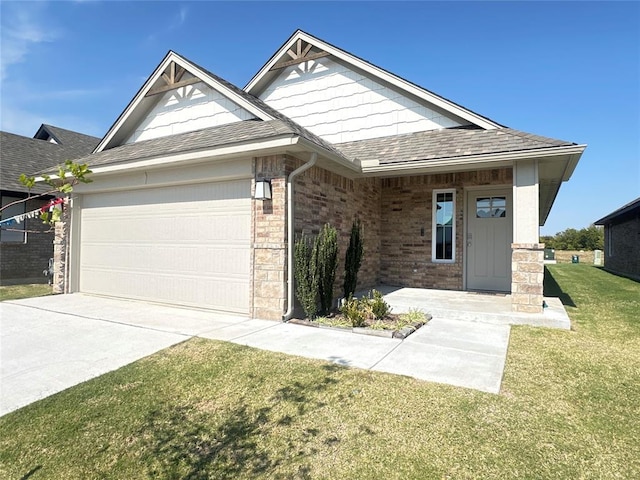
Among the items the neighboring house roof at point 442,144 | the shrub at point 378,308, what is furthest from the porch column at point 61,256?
the shrub at point 378,308

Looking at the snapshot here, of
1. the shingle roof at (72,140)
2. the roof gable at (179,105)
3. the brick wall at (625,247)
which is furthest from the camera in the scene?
the shingle roof at (72,140)

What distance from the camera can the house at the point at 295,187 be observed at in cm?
659

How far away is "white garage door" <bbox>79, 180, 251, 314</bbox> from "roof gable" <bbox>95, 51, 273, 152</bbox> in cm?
187

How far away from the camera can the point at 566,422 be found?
3.05 metres

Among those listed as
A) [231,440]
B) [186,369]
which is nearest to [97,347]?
[186,369]

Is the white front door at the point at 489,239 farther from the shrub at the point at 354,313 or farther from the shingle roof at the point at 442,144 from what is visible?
the shrub at the point at 354,313

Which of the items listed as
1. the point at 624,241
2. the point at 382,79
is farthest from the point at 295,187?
the point at 624,241

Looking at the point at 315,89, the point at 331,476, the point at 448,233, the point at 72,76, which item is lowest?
the point at 331,476

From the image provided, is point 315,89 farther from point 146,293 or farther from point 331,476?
point 331,476

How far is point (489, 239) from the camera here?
364 inches

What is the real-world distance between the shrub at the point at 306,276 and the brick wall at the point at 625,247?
16049 mm

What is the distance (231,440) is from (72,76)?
6.48 meters

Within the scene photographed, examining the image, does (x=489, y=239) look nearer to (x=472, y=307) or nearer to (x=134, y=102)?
(x=472, y=307)

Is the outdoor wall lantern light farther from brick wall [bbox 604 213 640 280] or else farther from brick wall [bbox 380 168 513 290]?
brick wall [bbox 604 213 640 280]
